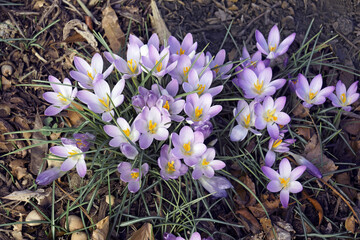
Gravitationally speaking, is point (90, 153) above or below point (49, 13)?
below

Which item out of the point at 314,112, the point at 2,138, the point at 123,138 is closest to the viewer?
the point at 123,138

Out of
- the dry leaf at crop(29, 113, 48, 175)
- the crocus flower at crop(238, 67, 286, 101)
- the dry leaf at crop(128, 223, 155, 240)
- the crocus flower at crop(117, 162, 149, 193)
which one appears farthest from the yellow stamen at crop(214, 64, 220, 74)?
the dry leaf at crop(29, 113, 48, 175)

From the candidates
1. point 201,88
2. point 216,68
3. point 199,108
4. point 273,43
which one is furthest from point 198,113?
point 273,43

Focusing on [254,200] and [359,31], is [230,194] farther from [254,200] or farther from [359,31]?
[359,31]

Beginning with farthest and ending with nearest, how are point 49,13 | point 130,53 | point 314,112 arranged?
1. point 49,13
2. point 314,112
3. point 130,53

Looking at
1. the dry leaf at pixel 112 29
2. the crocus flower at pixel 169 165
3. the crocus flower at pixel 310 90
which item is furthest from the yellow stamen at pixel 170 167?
the dry leaf at pixel 112 29

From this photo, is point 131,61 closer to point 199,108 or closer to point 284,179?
point 199,108

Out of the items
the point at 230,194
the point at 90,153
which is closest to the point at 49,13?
the point at 90,153
